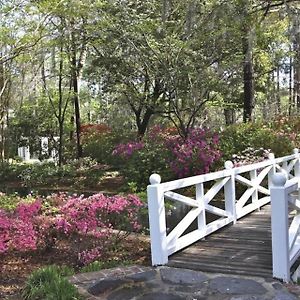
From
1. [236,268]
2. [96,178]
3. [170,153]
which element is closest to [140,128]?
[96,178]

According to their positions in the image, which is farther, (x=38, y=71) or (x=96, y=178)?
(x=38, y=71)

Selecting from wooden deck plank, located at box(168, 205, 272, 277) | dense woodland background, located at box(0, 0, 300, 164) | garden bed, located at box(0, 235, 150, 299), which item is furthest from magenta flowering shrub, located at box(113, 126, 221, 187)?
garden bed, located at box(0, 235, 150, 299)

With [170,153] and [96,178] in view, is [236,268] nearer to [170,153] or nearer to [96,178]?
[170,153]

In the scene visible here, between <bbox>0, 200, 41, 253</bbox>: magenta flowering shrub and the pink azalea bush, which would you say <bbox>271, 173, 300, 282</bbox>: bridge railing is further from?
<bbox>0, 200, 41, 253</bbox>: magenta flowering shrub

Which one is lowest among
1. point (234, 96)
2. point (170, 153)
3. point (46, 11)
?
point (170, 153)

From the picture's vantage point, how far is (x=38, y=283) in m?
3.93

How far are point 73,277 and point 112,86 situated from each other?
10473 mm

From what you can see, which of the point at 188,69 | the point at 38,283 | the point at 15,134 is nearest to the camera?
the point at 38,283

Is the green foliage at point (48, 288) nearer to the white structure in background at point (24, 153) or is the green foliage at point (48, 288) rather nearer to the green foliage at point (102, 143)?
the green foliage at point (102, 143)

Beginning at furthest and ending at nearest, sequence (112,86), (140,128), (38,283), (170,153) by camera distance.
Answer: (140,128)
(112,86)
(170,153)
(38,283)

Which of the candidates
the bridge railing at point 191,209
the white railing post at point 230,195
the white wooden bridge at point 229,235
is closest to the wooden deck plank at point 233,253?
the white wooden bridge at point 229,235

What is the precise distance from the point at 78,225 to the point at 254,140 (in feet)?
20.3

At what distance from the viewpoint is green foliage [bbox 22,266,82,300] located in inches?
140

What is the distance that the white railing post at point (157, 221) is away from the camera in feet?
14.9
